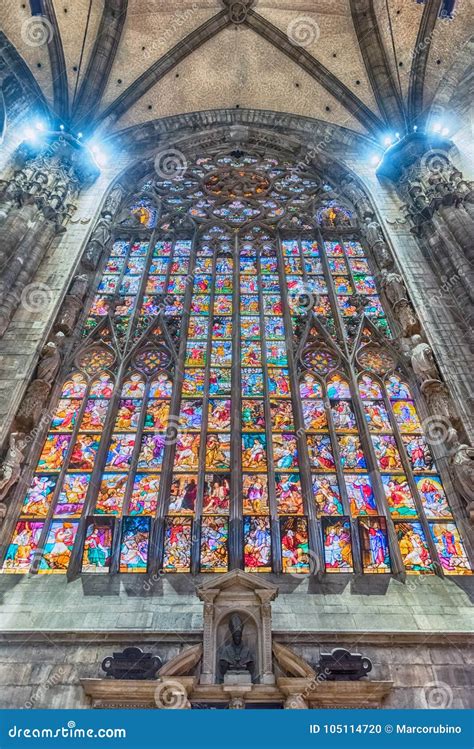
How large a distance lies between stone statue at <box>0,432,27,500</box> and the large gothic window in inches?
14.6

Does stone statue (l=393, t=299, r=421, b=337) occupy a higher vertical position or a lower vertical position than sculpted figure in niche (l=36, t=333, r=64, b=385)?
higher

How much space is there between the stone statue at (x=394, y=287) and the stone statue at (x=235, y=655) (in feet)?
25.1

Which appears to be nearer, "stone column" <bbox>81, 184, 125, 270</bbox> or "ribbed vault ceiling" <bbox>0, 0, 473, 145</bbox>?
"stone column" <bbox>81, 184, 125, 270</bbox>

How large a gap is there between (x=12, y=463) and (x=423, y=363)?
7.09 meters

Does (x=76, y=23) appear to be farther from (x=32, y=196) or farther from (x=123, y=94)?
(x=32, y=196)

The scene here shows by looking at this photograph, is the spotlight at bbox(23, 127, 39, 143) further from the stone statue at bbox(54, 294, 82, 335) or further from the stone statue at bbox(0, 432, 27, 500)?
the stone statue at bbox(0, 432, 27, 500)

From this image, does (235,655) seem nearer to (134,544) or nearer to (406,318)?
Result: (134,544)

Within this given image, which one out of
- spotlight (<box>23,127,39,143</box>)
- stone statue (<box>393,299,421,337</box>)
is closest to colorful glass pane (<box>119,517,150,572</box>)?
stone statue (<box>393,299,421,337</box>)

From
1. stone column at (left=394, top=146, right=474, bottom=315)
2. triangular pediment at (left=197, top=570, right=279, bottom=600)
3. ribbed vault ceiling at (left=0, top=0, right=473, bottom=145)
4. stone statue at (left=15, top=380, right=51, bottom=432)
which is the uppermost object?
ribbed vault ceiling at (left=0, top=0, right=473, bottom=145)

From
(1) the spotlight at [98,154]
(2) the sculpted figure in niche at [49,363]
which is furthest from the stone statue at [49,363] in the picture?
(1) the spotlight at [98,154]

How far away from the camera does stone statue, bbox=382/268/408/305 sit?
11727 millimetres

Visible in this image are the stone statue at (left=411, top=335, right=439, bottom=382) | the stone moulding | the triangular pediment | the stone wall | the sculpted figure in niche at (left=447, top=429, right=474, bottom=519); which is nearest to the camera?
the stone moulding

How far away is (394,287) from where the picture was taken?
39.0 feet

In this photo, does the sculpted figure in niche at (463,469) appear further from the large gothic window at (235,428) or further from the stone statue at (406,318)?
the stone statue at (406,318)
